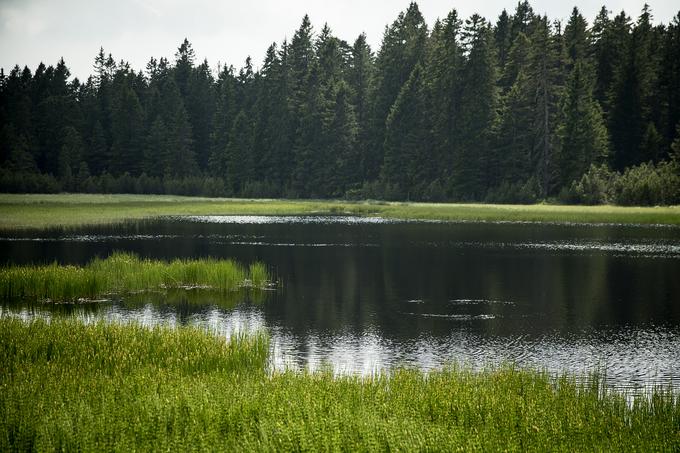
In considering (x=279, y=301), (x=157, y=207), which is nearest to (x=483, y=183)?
(x=157, y=207)

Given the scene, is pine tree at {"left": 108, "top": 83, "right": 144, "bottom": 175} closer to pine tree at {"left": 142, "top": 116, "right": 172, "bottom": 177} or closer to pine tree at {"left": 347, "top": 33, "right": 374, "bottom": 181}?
pine tree at {"left": 142, "top": 116, "right": 172, "bottom": 177}

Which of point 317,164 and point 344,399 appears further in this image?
point 317,164

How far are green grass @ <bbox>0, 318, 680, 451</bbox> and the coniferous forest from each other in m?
71.6

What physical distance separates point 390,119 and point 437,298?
90.8 metres

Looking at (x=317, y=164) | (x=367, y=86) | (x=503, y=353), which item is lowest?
(x=503, y=353)

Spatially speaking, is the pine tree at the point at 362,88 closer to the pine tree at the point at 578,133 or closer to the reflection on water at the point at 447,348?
the pine tree at the point at 578,133

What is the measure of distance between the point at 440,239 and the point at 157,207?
52273 millimetres

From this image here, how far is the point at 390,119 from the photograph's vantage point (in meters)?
121

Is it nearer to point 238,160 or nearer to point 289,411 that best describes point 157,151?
point 238,160

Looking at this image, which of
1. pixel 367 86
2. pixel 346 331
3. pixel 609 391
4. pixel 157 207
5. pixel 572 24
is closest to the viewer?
pixel 609 391

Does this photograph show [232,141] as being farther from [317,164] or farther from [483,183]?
[483,183]

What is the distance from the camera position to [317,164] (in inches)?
5256

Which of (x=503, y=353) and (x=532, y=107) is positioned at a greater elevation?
(x=532, y=107)

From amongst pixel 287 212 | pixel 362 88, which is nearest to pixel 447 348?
pixel 287 212
